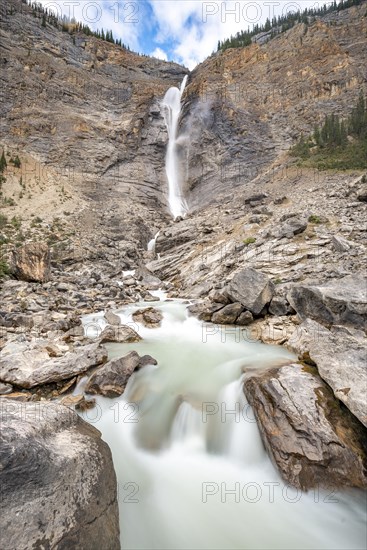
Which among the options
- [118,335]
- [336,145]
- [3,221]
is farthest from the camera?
[336,145]

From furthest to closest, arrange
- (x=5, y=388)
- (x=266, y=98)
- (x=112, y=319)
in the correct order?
(x=266, y=98) < (x=112, y=319) < (x=5, y=388)

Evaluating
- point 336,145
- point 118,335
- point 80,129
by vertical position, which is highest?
point 80,129

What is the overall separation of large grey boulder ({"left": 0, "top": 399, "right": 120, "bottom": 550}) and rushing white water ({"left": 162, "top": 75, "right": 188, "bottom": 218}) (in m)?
24.7

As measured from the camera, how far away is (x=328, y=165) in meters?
21.9

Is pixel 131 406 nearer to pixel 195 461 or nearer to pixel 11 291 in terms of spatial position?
pixel 195 461

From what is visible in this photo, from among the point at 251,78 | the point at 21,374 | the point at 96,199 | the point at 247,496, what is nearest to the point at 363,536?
the point at 247,496

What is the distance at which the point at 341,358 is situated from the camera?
15.9ft

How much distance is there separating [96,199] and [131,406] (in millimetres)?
22776

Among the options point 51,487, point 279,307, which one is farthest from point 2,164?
point 51,487

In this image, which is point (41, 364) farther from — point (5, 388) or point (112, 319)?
point (112, 319)

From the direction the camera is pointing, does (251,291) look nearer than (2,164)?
Yes

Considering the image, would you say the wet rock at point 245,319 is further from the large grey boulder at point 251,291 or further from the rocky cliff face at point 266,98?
the rocky cliff face at point 266,98

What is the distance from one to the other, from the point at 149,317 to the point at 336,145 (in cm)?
2513

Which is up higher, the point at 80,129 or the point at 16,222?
the point at 80,129
